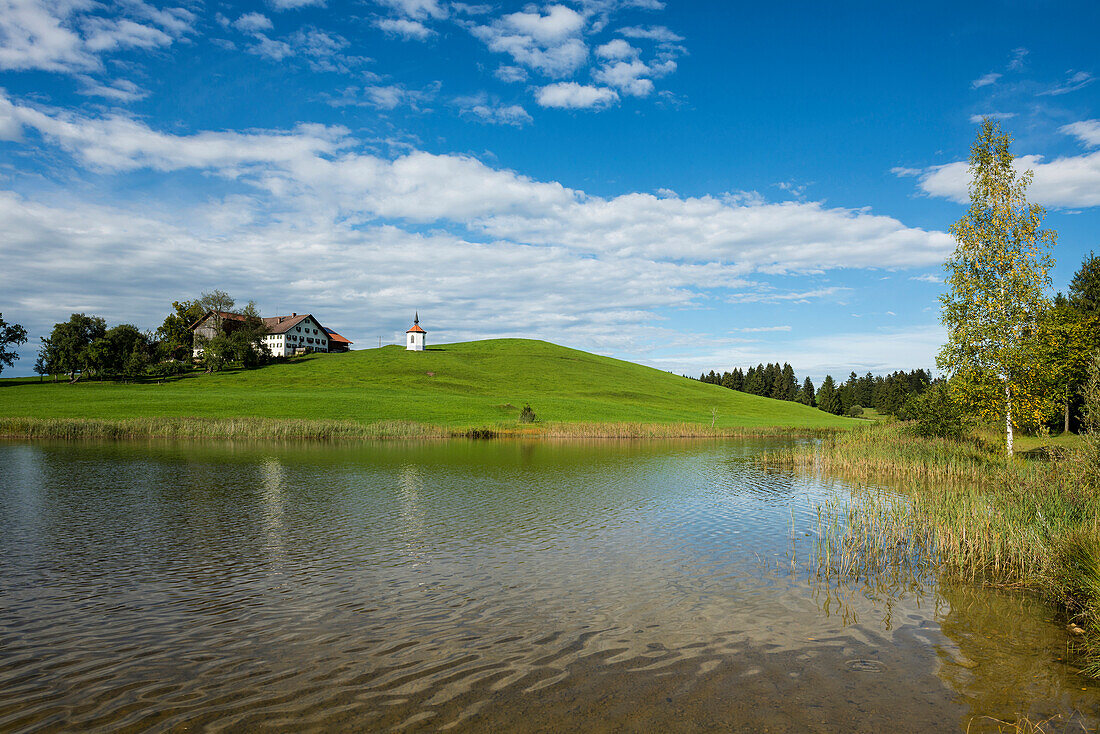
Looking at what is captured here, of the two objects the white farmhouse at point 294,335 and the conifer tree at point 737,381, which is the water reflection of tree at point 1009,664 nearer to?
the white farmhouse at point 294,335

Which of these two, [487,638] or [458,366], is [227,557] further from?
[458,366]

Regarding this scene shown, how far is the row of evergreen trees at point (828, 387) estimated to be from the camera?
158 m

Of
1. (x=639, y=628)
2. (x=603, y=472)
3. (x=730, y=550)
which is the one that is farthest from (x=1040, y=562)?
(x=603, y=472)

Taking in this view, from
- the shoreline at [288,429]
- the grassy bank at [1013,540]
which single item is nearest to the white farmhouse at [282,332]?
the shoreline at [288,429]

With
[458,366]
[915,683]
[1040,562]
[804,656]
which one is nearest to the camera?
[915,683]

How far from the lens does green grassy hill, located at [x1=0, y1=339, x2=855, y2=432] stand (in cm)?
6525

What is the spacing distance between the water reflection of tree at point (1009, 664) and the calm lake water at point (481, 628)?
0.05m

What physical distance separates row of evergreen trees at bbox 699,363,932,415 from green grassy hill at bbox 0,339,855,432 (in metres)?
42.1

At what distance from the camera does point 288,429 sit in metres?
53.7

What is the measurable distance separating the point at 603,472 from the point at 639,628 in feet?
80.0

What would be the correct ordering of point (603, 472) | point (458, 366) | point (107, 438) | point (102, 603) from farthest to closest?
point (458, 366) < point (107, 438) < point (603, 472) < point (102, 603)

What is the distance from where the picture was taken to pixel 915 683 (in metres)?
8.89

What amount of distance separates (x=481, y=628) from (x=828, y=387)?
6841 inches

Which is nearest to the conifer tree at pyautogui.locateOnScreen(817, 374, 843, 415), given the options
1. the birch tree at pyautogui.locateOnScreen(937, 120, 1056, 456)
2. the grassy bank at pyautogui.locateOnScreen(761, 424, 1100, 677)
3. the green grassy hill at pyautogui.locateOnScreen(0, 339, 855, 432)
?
the green grassy hill at pyautogui.locateOnScreen(0, 339, 855, 432)
